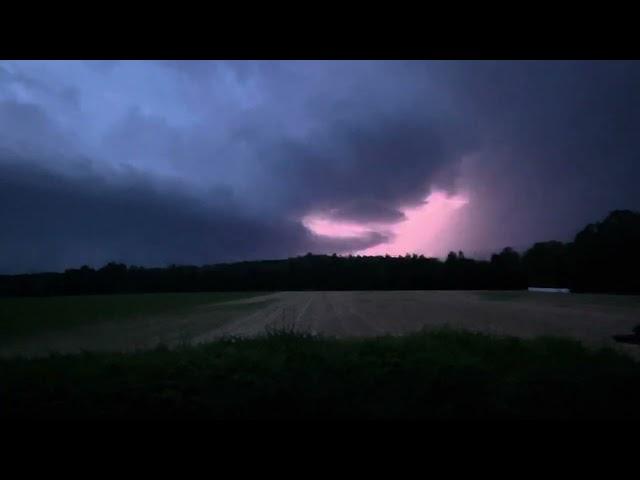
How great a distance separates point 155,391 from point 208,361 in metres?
1.18

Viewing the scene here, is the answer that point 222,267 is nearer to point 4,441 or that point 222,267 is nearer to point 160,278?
point 160,278

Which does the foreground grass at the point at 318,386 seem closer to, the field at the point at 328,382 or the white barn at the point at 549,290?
the field at the point at 328,382

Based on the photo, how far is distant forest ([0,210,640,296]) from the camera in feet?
211

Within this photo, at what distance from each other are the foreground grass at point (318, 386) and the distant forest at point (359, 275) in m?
58.0

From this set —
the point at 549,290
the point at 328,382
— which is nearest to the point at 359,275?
the point at 549,290

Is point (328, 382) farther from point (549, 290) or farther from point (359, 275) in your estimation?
point (359, 275)

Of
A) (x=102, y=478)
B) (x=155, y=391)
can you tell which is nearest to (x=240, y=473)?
(x=102, y=478)

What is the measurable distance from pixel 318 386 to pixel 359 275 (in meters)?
91.1

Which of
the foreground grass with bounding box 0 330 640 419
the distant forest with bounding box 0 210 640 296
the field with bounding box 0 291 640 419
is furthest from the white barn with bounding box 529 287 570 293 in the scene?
the foreground grass with bounding box 0 330 640 419

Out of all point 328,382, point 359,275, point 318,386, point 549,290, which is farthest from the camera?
point 359,275

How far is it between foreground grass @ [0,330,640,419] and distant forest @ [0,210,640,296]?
5795cm

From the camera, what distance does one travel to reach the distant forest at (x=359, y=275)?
2530 inches

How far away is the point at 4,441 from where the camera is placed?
4.60 m

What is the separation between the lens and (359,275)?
9750 centimetres
